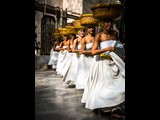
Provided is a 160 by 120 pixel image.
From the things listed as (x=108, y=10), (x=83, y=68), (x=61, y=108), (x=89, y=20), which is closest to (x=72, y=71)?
(x=83, y=68)

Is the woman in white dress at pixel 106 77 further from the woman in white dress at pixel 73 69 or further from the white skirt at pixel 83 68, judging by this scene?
the woman in white dress at pixel 73 69

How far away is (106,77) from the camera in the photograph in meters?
4.00

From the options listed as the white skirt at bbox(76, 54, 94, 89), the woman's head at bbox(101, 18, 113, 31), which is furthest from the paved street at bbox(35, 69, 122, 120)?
the woman's head at bbox(101, 18, 113, 31)

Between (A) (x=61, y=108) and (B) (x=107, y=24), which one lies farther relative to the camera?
(A) (x=61, y=108)

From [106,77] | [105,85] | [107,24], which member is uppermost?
[107,24]

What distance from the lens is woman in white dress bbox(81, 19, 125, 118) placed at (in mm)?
3770

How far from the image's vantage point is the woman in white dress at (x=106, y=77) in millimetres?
3770

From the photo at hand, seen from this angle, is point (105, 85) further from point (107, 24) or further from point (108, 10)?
point (108, 10)
